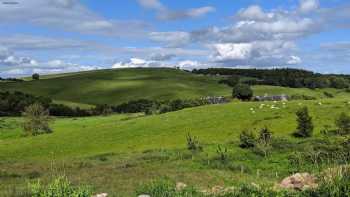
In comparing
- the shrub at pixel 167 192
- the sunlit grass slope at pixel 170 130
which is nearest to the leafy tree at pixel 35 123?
the sunlit grass slope at pixel 170 130

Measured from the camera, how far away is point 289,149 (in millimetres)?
51000

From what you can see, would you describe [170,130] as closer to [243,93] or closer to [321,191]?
[243,93]

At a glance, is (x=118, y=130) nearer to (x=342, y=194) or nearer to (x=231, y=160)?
(x=231, y=160)

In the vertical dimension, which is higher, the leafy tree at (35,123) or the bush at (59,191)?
the bush at (59,191)

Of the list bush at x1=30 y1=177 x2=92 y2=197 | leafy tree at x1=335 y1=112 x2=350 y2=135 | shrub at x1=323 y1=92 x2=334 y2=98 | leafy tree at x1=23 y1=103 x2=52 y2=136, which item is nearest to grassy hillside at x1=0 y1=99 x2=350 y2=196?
leafy tree at x1=335 y1=112 x2=350 y2=135

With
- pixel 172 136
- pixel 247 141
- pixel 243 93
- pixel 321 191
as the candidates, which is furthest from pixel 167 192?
pixel 243 93

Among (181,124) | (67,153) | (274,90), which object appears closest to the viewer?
(67,153)

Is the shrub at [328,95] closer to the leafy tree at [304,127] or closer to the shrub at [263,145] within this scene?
the leafy tree at [304,127]

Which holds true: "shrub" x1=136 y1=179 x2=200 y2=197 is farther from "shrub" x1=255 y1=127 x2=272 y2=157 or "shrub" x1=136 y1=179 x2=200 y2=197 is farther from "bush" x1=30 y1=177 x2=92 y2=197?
"shrub" x1=255 y1=127 x2=272 y2=157

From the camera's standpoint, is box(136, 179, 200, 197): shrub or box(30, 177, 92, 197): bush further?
box(136, 179, 200, 197): shrub

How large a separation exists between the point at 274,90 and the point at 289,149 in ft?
477

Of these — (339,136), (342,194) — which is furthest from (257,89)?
(342,194)

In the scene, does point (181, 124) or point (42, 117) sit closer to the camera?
point (181, 124)

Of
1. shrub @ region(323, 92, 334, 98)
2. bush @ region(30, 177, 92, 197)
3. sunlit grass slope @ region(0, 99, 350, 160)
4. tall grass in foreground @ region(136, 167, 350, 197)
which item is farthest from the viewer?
shrub @ region(323, 92, 334, 98)
